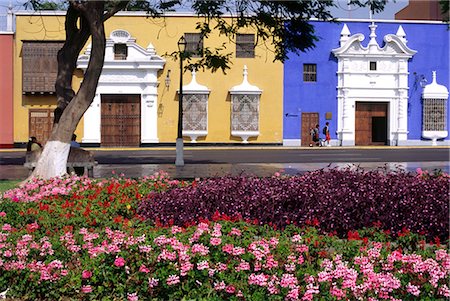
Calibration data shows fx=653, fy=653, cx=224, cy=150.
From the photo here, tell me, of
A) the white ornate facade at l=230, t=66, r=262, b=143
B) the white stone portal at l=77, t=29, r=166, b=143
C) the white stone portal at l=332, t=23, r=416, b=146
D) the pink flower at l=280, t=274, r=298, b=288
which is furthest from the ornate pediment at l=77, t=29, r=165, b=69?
the pink flower at l=280, t=274, r=298, b=288

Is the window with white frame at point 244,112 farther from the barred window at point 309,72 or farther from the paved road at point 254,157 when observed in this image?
the barred window at point 309,72

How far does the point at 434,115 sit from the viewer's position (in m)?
37.9

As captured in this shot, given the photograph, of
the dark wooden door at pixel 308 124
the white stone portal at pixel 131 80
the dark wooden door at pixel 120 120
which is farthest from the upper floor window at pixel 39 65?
the dark wooden door at pixel 308 124

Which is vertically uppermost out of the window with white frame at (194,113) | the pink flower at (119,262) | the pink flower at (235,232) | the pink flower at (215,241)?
the window with white frame at (194,113)

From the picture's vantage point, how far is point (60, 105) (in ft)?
44.4

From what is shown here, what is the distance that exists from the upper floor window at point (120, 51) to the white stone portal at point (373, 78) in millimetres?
11721

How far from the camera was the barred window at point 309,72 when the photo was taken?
36969 mm

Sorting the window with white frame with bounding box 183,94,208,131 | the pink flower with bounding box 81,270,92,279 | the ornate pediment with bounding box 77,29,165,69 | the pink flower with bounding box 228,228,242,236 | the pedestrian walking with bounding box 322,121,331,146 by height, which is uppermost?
the ornate pediment with bounding box 77,29,165,69

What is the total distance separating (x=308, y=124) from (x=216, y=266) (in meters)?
32.7

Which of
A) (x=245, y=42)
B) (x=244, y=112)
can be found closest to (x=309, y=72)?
(x=245, y=42)

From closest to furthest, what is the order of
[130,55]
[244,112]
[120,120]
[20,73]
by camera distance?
[20,73], [130,55], [120,120], [244,112]

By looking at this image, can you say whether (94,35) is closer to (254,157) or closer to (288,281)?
(288,281)

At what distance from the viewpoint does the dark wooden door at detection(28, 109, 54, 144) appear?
35.2 meters

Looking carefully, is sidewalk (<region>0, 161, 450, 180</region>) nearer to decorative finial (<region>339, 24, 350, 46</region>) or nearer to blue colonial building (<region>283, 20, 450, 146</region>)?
blue colonial building (<region>283, 20, 450, 146</region>)
